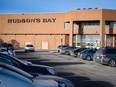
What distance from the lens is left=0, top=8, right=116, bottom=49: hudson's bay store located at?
76.7 meters

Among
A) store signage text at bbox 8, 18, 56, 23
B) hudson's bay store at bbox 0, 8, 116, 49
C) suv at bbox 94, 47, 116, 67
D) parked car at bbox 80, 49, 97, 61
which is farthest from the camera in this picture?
store signage text at bbox 8, 18, 56, 23

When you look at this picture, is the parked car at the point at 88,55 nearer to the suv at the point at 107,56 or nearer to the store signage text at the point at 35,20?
the suv at the point at 107,56

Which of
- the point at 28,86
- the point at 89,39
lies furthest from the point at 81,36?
the point at 28,86

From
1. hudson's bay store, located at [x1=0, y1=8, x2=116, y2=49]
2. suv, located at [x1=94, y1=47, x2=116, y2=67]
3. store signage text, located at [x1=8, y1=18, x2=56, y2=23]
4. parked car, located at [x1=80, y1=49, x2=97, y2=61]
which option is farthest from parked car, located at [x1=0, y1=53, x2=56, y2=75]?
store signage text, located at [x1=8, y1=18, x2=56, y2=23]

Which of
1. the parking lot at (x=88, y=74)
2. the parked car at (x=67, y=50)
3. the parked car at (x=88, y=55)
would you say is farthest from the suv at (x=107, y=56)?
the parked car at (x=67, y=50)

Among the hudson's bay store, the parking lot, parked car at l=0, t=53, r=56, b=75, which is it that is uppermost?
the hudson's bay store

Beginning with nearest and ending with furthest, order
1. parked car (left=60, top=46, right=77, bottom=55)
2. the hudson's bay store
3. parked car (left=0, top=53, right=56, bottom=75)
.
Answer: parked car (left=0, top=53, right=56, bottom=75) < parked car (left=60, top=46, right=77, bottom=55) < the hudson's bay store

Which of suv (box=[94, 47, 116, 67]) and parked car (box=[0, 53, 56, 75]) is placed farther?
suv (box=[94, 47, 116, 67])

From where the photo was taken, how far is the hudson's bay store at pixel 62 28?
76688 mm

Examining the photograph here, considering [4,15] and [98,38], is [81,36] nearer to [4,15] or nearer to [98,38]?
[98,38]

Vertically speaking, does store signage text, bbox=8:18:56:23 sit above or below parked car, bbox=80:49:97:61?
above

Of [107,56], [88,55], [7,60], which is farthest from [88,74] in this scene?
[88,55]

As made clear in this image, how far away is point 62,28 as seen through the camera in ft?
284

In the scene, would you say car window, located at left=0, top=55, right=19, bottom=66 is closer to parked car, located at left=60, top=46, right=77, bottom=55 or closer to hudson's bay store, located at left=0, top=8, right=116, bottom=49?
parked car, located at left=60, top=46, right=77, bottom=55
